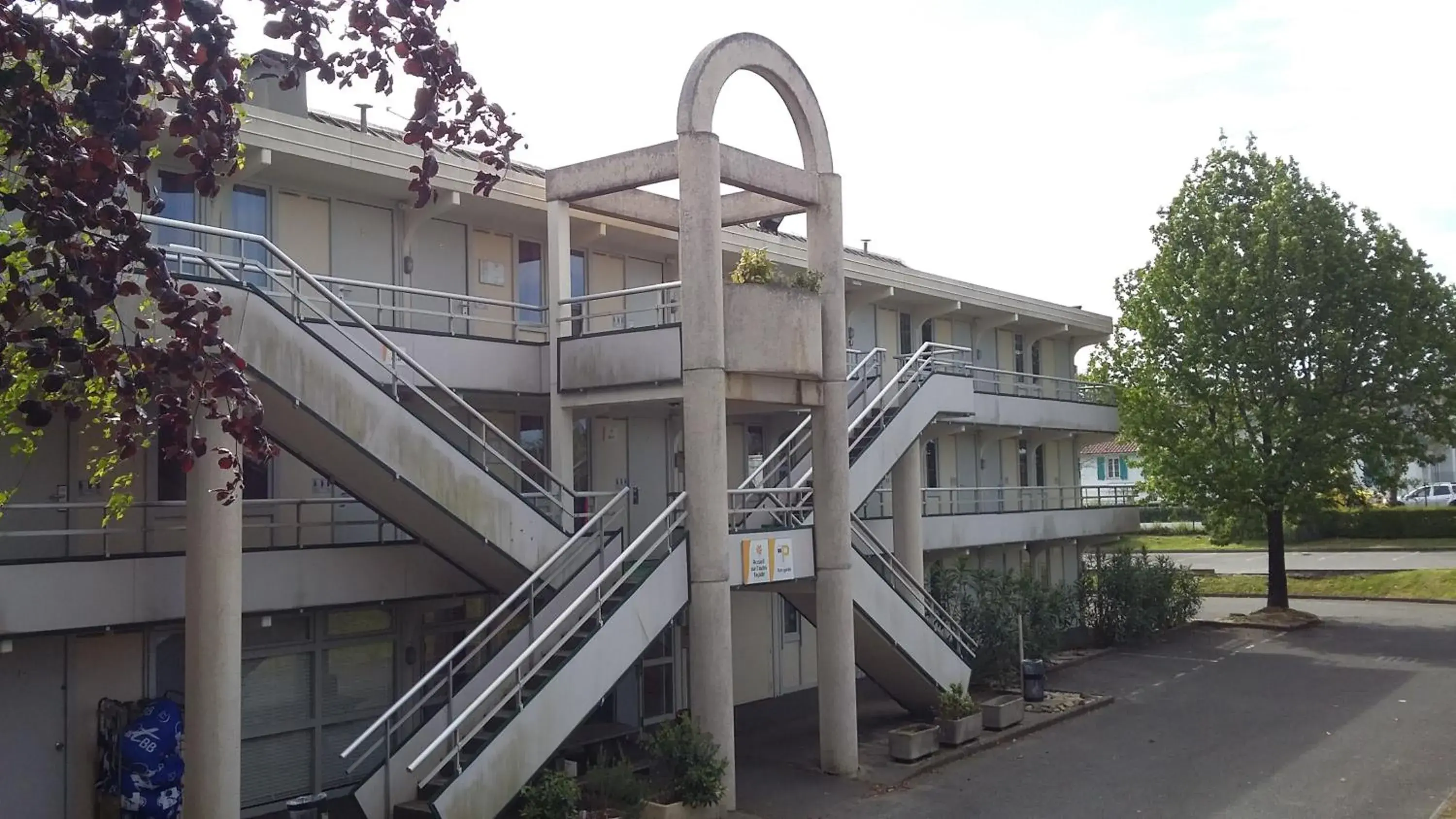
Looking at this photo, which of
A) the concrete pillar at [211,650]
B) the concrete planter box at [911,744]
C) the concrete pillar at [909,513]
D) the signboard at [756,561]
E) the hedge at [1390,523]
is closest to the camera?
the concrete pillar at [211,650]

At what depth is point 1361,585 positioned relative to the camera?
126 feet

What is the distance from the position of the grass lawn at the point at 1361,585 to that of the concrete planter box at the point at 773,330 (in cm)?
2340

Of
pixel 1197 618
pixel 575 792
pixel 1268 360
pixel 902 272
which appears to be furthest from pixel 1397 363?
pixel 575 792

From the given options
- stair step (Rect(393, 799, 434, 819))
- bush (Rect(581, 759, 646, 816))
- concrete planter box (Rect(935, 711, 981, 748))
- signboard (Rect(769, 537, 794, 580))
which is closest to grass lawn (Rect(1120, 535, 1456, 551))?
concrete planter box (Rect(935, 711, 981, 748))

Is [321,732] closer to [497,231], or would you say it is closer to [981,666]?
[497,231]

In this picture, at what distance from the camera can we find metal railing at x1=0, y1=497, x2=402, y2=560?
12336mm

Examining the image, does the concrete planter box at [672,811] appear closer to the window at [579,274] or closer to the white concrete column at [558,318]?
the white concrete column at [558,318]

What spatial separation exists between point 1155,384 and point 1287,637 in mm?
7016

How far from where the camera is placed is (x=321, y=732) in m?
14.9

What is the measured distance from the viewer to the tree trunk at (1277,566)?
32.2 m

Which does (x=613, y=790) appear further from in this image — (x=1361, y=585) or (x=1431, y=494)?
(x=1431, y=494)

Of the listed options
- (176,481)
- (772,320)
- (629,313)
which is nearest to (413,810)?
(176,481)

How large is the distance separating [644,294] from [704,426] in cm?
590

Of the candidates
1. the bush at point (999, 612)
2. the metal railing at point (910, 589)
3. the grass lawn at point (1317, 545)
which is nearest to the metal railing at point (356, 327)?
the metal railing at point (910, 589)
